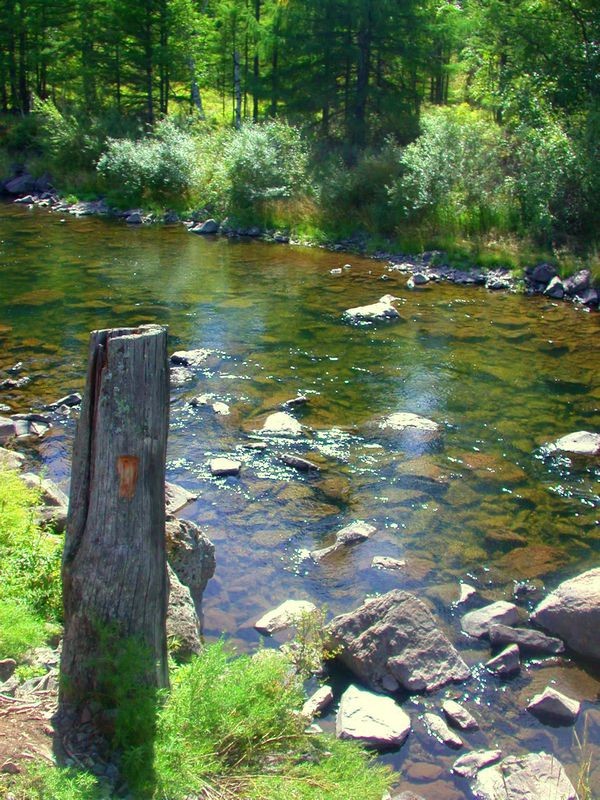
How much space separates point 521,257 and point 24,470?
17.1 metres

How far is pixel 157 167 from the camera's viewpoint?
32.7 meters

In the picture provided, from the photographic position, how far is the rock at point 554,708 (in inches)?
260

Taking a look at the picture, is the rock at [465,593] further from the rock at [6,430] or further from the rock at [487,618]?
the rock at [6,430]

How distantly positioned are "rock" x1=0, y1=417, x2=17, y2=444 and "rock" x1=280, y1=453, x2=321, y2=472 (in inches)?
155

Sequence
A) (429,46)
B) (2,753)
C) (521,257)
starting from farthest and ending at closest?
(429,46) < (521,257) < (2,753)

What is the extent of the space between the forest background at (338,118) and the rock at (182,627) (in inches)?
746

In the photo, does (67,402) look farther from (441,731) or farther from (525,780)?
(525,780)

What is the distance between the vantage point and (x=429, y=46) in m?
33.4

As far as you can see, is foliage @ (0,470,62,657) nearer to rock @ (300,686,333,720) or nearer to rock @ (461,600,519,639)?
rock @ (300,686,333,720)

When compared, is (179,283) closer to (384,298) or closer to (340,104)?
(384,298)

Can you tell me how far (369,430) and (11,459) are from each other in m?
5.21

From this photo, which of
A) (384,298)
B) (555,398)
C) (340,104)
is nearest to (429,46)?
(340,104)

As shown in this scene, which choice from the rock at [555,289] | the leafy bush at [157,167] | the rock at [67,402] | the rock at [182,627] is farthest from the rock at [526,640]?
the leafy bush at [157,167]

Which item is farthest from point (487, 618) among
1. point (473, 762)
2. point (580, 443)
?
point (580, 443)
